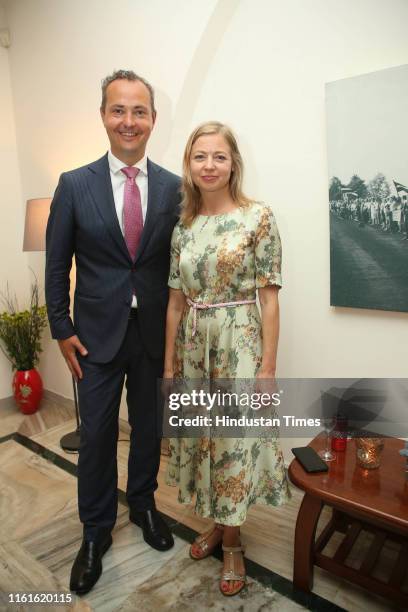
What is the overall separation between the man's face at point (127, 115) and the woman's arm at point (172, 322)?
546 millimetres

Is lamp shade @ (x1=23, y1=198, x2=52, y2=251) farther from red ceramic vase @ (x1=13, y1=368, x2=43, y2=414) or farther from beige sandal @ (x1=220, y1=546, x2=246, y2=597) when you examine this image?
beige sandal @ (x1=220, y1=546, x2=246, y2=597)

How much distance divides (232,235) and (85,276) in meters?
0.57

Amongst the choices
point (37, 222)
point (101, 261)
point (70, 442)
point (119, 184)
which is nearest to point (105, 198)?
point (119, 184)

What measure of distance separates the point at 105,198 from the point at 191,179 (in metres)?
0.31

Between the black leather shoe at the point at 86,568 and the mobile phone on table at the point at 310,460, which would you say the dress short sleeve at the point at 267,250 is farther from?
the black leather shoe at the point at 86,568

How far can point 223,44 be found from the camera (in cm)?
200

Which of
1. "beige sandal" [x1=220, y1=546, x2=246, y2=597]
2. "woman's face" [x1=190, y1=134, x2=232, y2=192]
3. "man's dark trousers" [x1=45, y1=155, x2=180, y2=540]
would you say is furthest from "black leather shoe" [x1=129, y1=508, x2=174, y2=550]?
"woman's face" [x1=190, y1=134, x2=232, y2=192]

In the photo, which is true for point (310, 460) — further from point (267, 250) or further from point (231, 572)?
point (267, 250)

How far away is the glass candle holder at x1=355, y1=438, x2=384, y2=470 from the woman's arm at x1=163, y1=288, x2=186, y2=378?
72 centimetres

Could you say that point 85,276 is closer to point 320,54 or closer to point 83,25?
point 320,54

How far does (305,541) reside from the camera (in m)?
1.49

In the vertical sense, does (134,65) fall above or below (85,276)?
above

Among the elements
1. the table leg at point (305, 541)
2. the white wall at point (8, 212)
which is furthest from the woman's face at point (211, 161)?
the white wall at point (8, 212)

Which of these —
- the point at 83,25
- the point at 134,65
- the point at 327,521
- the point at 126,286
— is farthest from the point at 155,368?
the point at 83,25
